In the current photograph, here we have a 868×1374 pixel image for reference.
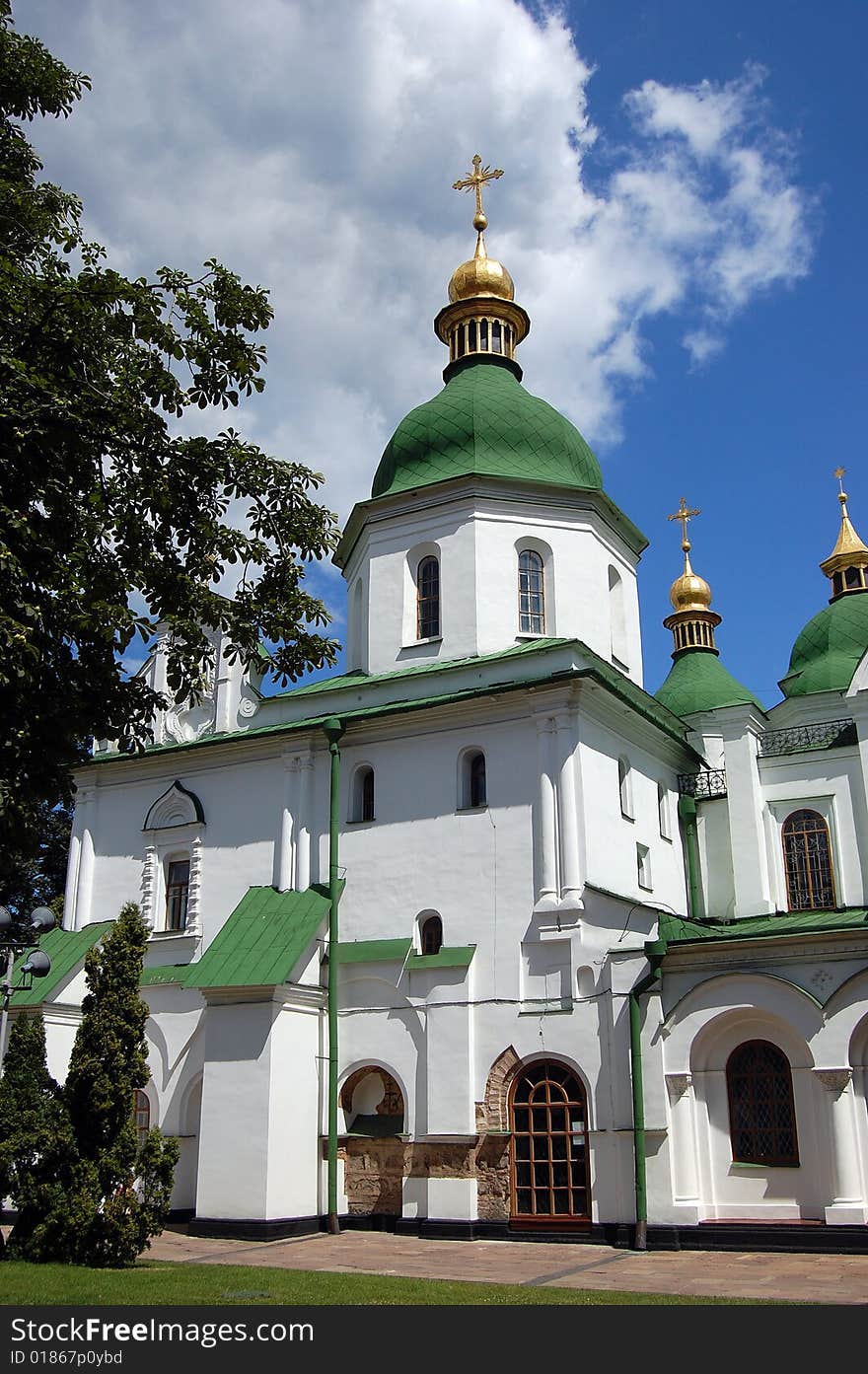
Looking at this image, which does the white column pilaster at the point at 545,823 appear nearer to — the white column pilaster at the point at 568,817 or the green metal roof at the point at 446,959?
the white column pilaster at the point at 568,817

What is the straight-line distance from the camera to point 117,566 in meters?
9.69

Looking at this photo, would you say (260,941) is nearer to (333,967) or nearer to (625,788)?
(333,967)

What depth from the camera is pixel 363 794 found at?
1972cm

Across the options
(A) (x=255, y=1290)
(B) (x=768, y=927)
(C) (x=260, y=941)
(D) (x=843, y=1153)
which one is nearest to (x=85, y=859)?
(C) (x=260, y=941)

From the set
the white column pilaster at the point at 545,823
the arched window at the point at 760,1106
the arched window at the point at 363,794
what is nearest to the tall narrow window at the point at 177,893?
the arched window at the point at 363,794

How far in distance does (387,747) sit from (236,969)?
410cm

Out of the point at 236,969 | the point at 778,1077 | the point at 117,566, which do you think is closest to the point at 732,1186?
the point at 778,1077

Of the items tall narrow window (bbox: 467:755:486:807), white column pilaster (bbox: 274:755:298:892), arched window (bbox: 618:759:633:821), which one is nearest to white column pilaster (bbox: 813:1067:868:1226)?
arched window (bbox: 618:759:633:821)

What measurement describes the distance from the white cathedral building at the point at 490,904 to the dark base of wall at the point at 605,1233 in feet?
0.14

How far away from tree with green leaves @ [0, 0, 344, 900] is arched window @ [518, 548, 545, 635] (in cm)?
989

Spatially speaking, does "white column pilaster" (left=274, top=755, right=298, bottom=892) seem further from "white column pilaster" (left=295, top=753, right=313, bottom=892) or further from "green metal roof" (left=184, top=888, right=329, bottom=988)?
"green metal roof" (left=184, top=888, right=329, bottom=988)

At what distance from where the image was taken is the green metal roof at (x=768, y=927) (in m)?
15.2

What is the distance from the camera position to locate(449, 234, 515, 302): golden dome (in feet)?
80.2
